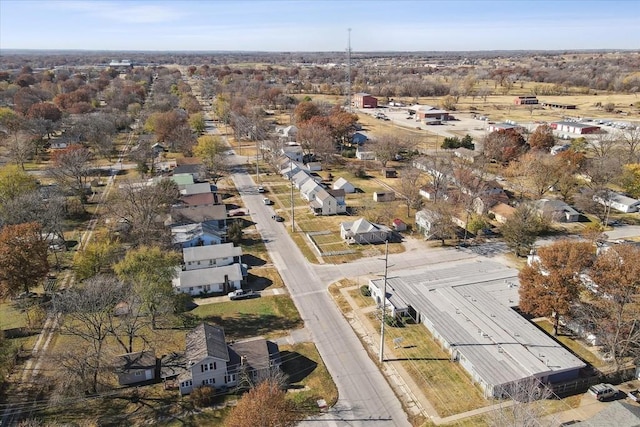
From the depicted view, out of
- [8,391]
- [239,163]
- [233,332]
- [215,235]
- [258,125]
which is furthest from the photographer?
[258,125]

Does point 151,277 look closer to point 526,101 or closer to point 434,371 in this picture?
point 434,371

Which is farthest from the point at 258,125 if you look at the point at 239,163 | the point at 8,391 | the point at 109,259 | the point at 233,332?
the point at 8,391

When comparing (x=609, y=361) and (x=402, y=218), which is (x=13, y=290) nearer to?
(x=402, y=218)

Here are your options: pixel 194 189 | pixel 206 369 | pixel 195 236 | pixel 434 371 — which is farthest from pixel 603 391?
pixel 194 189

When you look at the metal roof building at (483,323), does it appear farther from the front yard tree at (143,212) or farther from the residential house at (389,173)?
the residential house at (389,173)

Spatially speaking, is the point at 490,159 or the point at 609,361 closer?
the point at 609,361

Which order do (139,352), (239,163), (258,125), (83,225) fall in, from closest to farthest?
1. (139,352)
2. (83,225)
3. (239,163)
4. (258,125)

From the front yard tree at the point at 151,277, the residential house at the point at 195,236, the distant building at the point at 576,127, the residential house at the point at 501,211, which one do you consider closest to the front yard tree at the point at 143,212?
the residential house at the point at 195,236

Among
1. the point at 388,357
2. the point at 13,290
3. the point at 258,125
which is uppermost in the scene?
the point at 258,125
